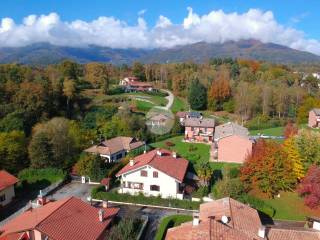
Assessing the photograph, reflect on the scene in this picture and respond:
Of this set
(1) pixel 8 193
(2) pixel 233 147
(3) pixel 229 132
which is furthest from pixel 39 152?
(3) pixel 229 132

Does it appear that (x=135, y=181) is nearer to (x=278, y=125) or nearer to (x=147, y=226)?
(x=147, y=226)

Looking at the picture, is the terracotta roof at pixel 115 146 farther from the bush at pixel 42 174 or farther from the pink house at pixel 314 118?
the pink house at pixel 314 118

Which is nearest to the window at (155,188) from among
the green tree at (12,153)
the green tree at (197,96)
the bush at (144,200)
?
the bush at (144,200)

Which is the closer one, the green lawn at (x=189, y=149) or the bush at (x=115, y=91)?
the green lawn at (x=189, y=149)

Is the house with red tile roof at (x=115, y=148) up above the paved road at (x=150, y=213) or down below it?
above

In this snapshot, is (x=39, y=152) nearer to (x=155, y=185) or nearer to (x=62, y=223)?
(x=155, y=185)

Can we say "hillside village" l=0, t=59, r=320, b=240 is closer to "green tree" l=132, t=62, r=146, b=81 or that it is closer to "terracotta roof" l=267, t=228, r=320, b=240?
"terracotta roof" l=267, t=228, r=320, b=240

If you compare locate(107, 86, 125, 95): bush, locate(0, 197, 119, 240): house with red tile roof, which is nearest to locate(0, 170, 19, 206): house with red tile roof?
locate(0, 197, 119, 240): house with red tile roof
